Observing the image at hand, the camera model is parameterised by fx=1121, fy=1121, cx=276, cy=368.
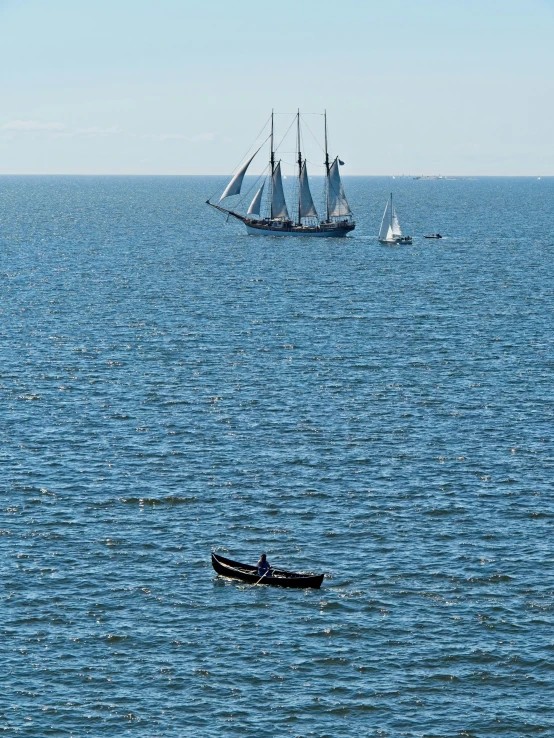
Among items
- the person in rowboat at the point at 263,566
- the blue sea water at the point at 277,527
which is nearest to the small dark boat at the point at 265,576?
the person in rowboat at the point at 263,566

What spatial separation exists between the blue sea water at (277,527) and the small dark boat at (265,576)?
2.16ft

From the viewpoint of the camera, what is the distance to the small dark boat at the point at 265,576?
61156mm

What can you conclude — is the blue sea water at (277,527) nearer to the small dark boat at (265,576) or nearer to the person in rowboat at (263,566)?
the small dark boat at (265,576)

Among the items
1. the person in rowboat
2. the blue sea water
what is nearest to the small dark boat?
the person in rowboat

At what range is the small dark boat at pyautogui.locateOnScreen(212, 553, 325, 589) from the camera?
61.2 meters

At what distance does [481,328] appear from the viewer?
431ft

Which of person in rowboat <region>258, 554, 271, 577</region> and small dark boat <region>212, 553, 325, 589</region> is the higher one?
person in rowboat <region>258, 554, 271, 577</region>

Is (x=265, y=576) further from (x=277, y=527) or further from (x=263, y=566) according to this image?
(x=277, y=527)

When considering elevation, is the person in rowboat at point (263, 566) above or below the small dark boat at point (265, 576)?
above

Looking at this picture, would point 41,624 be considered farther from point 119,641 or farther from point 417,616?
point 417,616

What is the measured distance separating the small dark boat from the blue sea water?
2.16 ft

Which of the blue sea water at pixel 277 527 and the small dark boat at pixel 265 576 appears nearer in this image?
the blue sea water at pixel 277 527

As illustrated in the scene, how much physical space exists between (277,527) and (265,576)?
8536mm

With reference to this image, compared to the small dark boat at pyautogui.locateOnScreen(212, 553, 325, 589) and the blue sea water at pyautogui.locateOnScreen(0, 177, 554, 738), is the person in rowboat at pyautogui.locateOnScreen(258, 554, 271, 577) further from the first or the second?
the blue sea water at pyautogui.locateOnScreen(0, 177, 554, 738)
